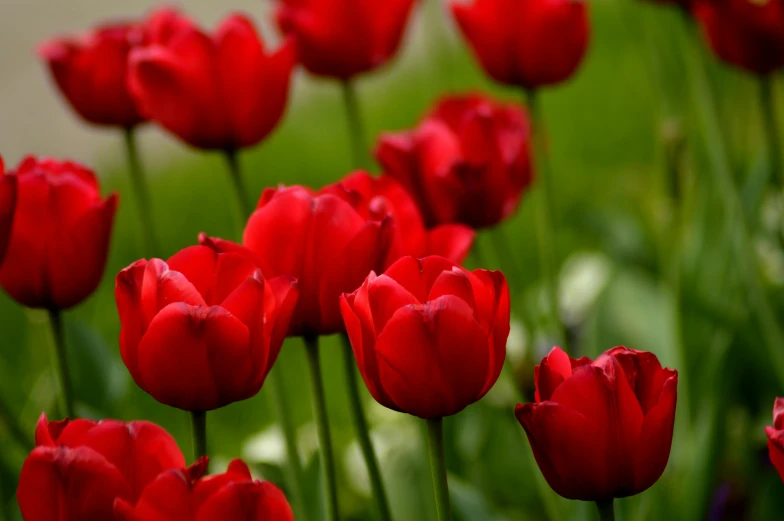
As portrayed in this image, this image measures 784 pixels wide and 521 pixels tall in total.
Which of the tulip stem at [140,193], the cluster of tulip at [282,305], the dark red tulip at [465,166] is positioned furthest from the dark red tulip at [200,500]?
the tulip stem at [140,193]

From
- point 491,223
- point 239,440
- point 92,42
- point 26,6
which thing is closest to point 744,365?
point 491,223

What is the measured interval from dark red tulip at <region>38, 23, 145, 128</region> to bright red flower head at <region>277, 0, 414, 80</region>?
16 cm

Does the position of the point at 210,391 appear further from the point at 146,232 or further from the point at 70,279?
the point at 146,232

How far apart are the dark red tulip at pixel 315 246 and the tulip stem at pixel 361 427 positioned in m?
0.06

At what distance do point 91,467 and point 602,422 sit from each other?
0.25 metres

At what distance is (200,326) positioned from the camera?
0.58 meters

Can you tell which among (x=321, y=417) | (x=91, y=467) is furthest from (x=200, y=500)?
(x=321, y=417)

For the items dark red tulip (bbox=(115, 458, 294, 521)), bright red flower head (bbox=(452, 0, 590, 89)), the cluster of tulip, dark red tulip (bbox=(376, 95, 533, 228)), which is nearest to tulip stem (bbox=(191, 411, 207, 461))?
the cluster of tulip

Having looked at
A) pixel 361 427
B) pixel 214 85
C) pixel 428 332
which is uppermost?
pixel 214 85

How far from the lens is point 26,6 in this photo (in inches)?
192

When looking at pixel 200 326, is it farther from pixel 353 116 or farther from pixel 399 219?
pixel 353 116

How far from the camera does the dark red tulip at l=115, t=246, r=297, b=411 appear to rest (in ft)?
1.91

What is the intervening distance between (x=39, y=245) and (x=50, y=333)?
99 mm

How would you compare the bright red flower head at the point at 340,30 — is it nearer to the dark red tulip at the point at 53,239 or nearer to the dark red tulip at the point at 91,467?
the dark red tulip at the point at 53,239
